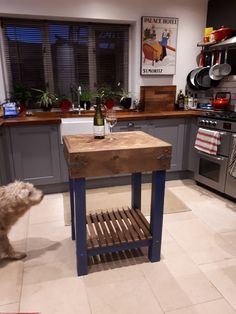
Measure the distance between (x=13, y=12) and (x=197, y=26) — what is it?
257 centimetres

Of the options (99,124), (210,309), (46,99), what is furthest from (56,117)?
(210,309)

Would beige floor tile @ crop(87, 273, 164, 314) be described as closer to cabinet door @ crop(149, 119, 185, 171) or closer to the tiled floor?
the tiled floor

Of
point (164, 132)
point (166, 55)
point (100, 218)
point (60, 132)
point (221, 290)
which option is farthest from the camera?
point (166, 55)

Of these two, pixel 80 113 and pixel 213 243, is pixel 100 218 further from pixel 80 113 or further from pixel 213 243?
pixel 80 113

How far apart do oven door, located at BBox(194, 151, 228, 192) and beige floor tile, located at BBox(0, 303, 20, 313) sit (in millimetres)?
2444

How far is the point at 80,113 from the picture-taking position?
11.1ft

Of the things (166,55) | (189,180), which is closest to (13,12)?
(166,55)

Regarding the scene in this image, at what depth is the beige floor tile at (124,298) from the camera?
4.88 ft

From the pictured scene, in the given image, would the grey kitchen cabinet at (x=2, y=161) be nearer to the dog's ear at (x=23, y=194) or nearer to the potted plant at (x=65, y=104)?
the potted plant at (x=65, y=104)

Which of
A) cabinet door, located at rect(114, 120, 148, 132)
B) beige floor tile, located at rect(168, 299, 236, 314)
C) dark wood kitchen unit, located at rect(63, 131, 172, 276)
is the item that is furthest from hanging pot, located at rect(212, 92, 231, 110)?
beige floor tile, located at rect(168, 299, 236, 314)

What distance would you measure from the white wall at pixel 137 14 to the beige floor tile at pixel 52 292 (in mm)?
2414

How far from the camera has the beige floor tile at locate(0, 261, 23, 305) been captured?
158cm

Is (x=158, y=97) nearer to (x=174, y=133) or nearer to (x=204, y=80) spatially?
(x=174, y=133)

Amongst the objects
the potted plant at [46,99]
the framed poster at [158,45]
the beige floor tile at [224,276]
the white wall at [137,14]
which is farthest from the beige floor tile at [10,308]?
the framed poster at [158,45]
